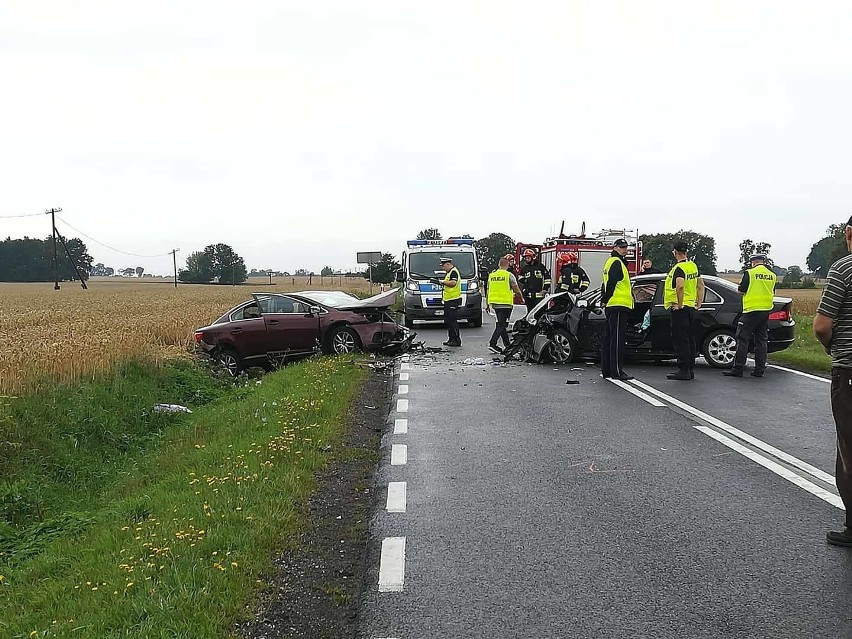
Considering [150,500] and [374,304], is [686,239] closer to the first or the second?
[374,304]

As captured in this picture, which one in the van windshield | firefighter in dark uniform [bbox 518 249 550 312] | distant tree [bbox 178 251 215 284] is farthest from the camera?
distant tree [bbox 178 251 215 284]

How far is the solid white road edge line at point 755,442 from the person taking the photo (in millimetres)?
6250

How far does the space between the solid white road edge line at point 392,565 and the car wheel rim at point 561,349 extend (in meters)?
8.94

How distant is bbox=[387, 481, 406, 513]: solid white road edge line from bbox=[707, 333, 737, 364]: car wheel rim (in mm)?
8185

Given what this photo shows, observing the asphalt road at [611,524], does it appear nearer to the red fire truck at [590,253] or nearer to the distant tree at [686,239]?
the red fire truck at [590,253]

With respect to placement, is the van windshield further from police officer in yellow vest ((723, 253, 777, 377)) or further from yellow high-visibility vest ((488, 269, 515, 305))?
police officer in yellow vest ((723, 253, 777, 377))

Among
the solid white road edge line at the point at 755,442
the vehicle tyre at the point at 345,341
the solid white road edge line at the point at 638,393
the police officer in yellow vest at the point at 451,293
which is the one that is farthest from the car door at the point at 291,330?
the solid white road edge line at the point at 755,442

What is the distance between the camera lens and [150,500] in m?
6.02

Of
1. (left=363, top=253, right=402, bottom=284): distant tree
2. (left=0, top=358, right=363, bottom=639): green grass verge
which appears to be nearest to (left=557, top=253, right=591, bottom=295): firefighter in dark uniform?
(left=0, top=358, right=363, bottom=639): green grass verge

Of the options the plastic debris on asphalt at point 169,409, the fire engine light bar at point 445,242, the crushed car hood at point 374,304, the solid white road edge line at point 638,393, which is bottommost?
the plastic debris on asphalt at point 169,409

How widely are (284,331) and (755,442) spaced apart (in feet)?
29.9

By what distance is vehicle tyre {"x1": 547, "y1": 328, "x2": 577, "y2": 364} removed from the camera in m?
13.4

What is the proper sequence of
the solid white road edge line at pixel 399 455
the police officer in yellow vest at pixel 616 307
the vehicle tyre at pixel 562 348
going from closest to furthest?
the solid white road edge line at pixel 399 455 → the police officer in yellow vest at pixel 616 307 → the vehicle tyre at pixel 562 348

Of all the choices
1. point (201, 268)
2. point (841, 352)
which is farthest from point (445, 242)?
point (201, 268)
